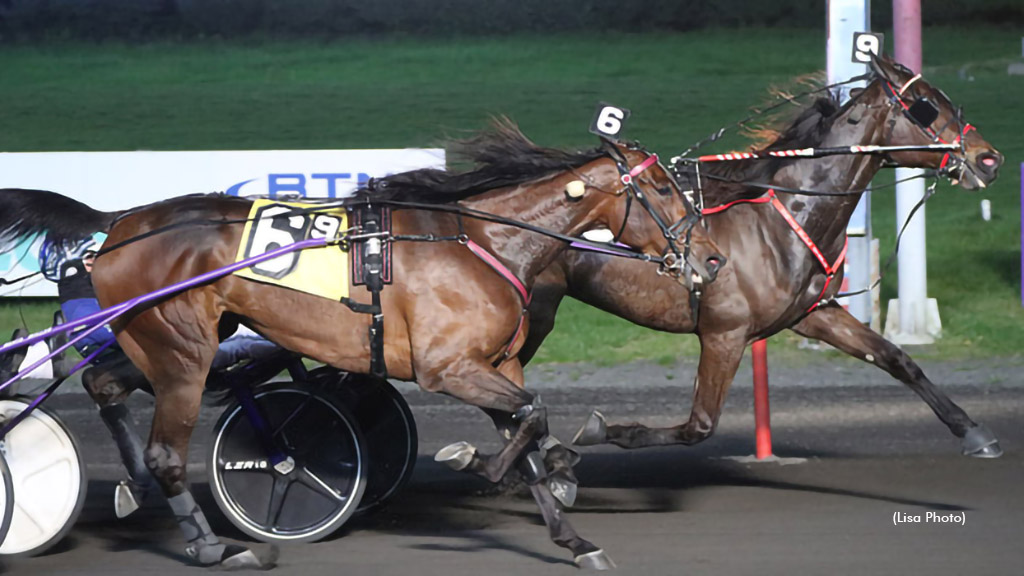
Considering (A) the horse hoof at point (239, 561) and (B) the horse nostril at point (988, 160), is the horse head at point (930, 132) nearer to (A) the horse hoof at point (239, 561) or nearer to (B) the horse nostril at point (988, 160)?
(B) the horse nostril at point (988, 160)

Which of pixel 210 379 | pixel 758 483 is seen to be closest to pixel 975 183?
pixel 758 483

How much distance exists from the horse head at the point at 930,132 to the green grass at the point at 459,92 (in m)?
6.18

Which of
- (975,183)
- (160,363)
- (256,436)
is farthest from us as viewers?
(975,183)

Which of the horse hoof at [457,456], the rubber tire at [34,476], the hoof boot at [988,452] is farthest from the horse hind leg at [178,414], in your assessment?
the hoof boot at [988,452]

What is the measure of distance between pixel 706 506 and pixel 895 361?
1195mm

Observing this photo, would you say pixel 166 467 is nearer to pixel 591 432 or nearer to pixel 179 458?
pixel 179 458

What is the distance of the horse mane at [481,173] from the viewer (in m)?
5.69

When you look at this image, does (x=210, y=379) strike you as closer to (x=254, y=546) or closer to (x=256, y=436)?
(x=256, y=436)

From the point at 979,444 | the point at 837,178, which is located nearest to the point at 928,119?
the point at 837,178

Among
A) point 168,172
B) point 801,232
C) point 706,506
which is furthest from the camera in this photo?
point 168,172

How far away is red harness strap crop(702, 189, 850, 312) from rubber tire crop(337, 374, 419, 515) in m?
1.69

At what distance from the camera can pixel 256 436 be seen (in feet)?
19.2

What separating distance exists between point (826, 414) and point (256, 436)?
153 inches

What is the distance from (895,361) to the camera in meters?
6.57
